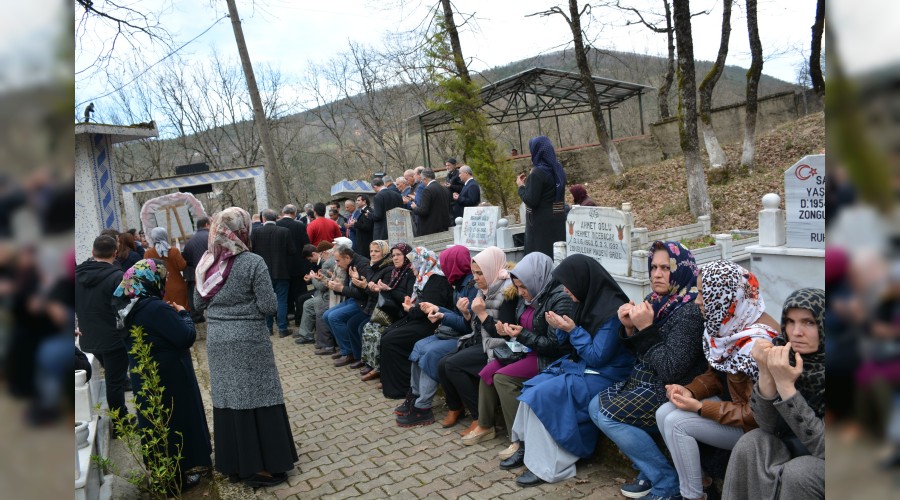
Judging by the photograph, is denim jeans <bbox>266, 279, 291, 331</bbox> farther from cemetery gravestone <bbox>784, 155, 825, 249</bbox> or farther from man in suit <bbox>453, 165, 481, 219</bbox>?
cemetery gravestone <bbox>784, 155, 825, 249</bbox>

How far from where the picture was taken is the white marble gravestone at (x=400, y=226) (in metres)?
9.76

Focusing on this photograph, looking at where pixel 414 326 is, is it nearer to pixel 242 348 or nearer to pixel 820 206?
pixel 242 348

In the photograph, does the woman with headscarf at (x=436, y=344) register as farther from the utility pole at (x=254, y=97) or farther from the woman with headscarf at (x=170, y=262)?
the utility pole at (x=254, y=97)

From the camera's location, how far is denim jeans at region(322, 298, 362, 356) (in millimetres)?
7643

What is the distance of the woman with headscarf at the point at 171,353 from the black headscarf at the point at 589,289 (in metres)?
2.81

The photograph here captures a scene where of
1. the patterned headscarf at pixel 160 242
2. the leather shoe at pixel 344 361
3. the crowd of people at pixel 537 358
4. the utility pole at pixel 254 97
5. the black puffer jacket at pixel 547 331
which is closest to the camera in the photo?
the crowd of people at pixel 537 358

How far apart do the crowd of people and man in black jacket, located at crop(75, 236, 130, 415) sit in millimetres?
14

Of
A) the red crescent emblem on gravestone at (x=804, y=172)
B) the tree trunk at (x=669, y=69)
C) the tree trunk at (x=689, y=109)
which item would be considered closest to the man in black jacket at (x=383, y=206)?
the tree trunk at (x=689, y=109)

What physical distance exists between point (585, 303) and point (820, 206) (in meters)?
2.64

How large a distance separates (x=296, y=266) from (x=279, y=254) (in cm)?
38

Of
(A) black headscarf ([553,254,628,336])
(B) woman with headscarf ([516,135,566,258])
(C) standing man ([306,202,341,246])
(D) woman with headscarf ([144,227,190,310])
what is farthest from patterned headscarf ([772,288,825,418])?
(C) standing man ([306,202,341,246])

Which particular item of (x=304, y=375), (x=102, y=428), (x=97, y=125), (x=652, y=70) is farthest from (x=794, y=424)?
(x=652, y=70)

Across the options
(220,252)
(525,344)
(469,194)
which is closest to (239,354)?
(220,252)

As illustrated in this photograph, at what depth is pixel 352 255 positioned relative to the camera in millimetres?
7441
